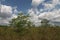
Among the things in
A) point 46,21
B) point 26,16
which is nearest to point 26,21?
point 26,16

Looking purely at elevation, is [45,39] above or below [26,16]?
below

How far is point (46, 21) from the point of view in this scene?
96.6 ft

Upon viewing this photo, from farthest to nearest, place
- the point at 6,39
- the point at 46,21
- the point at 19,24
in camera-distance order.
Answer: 1. the point at 46,21
2. the point at 19,24
3. the point at 6,39

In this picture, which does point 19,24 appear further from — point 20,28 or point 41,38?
point 41,38

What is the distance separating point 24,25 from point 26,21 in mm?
517

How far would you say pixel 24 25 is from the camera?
17422 millimetres

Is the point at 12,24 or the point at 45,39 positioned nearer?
the point at 45,39

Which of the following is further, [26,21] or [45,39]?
[26,21]

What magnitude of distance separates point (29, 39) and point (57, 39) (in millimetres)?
1934

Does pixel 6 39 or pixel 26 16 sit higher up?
pixel 26 16

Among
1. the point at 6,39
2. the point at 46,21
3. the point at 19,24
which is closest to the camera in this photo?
the point at 6,39

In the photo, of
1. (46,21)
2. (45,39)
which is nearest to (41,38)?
(45,39)

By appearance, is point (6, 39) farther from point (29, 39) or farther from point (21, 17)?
point (21, 17)

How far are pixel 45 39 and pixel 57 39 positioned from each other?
2.76 feet
